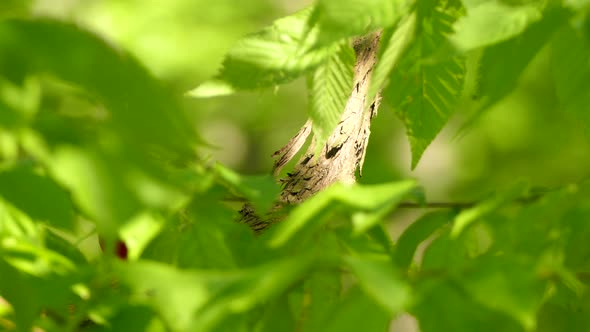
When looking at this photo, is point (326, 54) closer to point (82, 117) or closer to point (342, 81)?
point (342, 81)

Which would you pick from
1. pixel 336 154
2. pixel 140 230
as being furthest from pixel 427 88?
pixel 140 230

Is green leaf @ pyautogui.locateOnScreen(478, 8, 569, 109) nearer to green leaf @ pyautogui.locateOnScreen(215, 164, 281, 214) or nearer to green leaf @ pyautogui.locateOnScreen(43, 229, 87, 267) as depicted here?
green leaf @ pyautogui.locateOnScreen(215, 164, 281, 214)

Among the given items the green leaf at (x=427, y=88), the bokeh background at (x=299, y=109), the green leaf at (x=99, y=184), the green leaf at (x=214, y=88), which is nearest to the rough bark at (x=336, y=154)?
the green leaf at (x=427, y=88)

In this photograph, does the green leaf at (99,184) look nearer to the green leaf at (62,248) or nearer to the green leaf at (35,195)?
the green leaf at (35,195)

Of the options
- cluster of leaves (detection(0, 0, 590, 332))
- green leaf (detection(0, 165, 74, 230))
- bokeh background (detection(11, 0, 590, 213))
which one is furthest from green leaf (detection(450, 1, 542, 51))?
bokeh background (detection(11, 0, 590, 213))

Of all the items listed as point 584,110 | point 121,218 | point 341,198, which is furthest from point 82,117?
point 584,110

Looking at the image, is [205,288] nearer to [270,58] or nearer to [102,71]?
[102,71]
